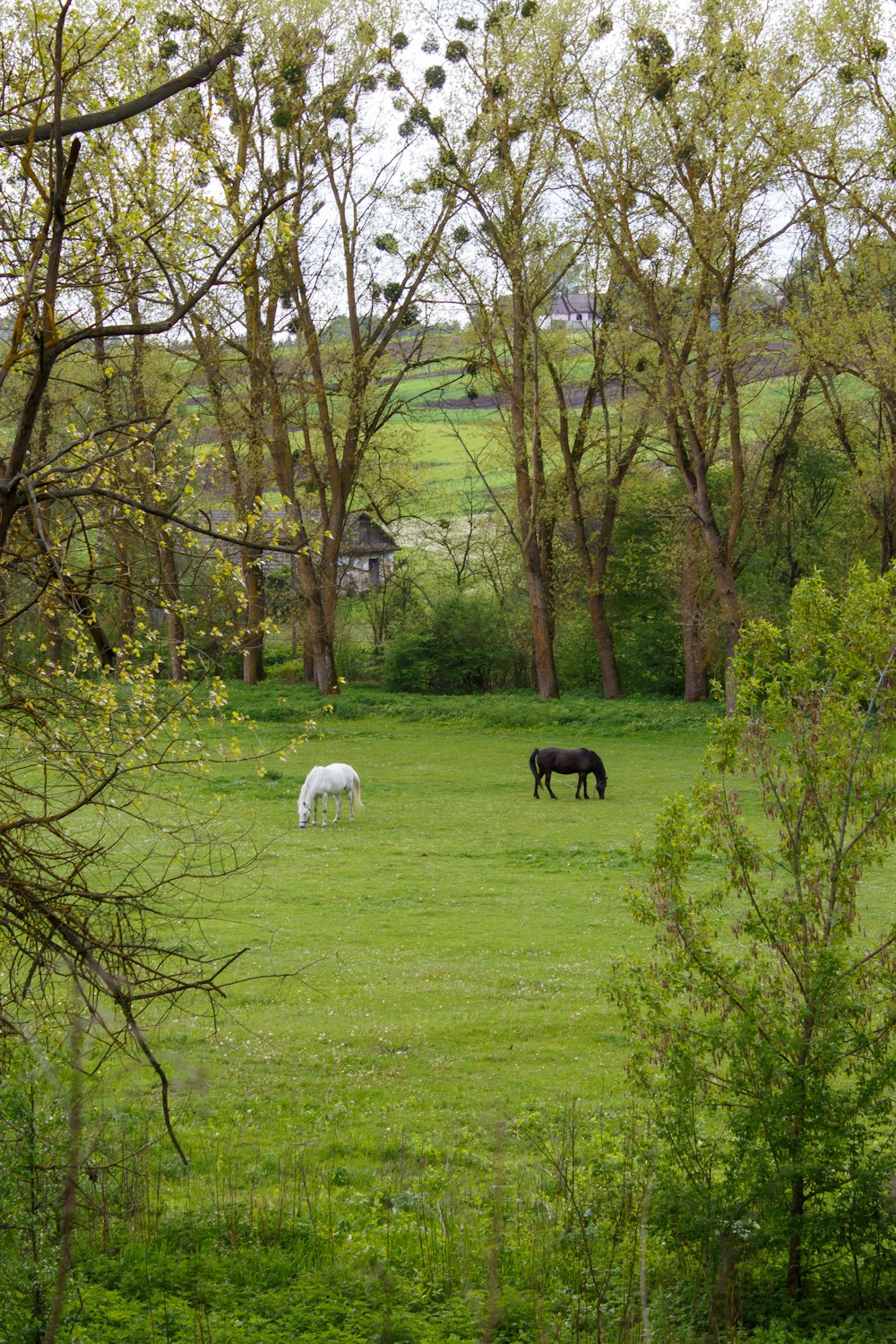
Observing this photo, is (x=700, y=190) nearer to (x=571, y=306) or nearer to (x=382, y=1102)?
(x=571, y=306)

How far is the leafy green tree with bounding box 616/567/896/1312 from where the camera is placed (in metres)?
7.26

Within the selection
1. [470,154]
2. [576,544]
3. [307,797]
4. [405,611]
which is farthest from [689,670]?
[307,797]

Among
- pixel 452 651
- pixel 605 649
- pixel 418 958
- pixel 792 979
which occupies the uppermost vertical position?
pixel 452 651

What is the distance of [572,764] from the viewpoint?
1236 inches

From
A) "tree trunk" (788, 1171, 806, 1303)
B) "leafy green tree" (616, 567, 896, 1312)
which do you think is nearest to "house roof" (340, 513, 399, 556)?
"leafy green tree" (616, 567, 896, 1312)

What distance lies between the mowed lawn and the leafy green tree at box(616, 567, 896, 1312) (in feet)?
2.55

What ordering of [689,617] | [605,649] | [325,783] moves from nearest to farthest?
[325,783]
[689,617]
[605,649]

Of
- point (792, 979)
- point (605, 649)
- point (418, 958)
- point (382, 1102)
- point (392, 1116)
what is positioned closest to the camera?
point (792, 979)

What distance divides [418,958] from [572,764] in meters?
15.0

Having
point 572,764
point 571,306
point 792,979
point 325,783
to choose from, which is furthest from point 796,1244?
point 571,306

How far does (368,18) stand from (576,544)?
2039 centimetres

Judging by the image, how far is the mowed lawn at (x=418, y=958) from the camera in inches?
447

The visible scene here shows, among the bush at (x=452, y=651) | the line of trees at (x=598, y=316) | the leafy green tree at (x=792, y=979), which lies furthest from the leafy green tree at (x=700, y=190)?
the leafy green tree at (x=792, y=979)

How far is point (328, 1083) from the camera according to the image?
→ 11734 millimetres
